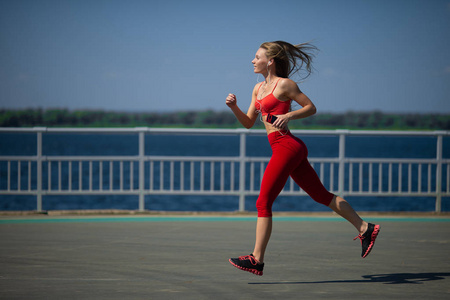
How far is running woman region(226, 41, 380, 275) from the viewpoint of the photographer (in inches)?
200

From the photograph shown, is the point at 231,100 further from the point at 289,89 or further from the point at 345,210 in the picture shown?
the point at 345,210

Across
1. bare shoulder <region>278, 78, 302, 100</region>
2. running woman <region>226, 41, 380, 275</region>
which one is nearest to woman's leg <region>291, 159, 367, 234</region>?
running woman <region>226, 41, 380, 275</region>

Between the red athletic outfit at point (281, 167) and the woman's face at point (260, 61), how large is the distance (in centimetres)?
29

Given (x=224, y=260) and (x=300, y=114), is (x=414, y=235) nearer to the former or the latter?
(x=224, y=260)

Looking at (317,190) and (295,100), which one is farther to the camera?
(317,190)

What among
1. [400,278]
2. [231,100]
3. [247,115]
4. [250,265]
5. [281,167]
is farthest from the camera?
[247,115]

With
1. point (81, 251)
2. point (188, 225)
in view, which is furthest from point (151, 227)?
point (81, 251)

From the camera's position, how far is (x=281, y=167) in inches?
203

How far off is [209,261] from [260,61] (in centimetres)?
198

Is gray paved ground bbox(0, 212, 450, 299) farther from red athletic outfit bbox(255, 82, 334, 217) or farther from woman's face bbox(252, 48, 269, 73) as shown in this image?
woman's face bbox(252, 48, 269, 73)

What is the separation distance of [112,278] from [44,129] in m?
5.46

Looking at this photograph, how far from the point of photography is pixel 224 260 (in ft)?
19.9

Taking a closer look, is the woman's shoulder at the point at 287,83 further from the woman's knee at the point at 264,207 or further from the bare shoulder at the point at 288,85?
the woman's knee at the point at 264,207

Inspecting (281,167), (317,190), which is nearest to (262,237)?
(281,167)
